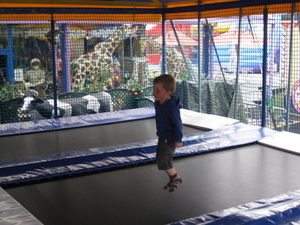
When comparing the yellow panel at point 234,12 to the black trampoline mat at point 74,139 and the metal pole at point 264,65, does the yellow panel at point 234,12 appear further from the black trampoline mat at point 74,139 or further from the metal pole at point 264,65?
the black trampoline mat at point 74,139

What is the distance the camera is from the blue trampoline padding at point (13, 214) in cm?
172

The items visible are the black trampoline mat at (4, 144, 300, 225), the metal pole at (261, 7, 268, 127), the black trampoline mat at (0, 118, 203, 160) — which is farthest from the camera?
the metal pole at (261, 7, 268, 127)

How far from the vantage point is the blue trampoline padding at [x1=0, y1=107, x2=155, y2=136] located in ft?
14.4

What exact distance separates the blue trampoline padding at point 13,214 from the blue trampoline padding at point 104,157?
2.57 ft

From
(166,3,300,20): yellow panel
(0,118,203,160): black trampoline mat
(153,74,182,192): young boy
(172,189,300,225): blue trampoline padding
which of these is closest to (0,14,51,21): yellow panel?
(0,118,203,160): black trampoline mat

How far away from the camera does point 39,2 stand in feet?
15.0

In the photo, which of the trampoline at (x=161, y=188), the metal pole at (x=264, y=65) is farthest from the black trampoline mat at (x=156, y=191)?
the metal pole at (x=264, y=65)

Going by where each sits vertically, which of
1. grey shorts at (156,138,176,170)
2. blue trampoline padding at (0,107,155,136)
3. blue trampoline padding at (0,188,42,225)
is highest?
grey shorts at (156,138,176,170)

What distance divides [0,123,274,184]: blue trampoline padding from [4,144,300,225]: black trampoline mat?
0.09 metres

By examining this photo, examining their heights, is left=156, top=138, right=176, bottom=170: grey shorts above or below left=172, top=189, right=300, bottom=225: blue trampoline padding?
above

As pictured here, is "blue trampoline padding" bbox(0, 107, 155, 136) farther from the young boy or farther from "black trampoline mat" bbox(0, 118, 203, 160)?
the young boy

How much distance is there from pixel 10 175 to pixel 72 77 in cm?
313

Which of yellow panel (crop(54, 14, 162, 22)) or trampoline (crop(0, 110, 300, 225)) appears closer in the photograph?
trampoline (crop(0, 110, 300, 225))

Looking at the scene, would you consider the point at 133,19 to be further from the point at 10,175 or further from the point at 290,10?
the point at 10,175
